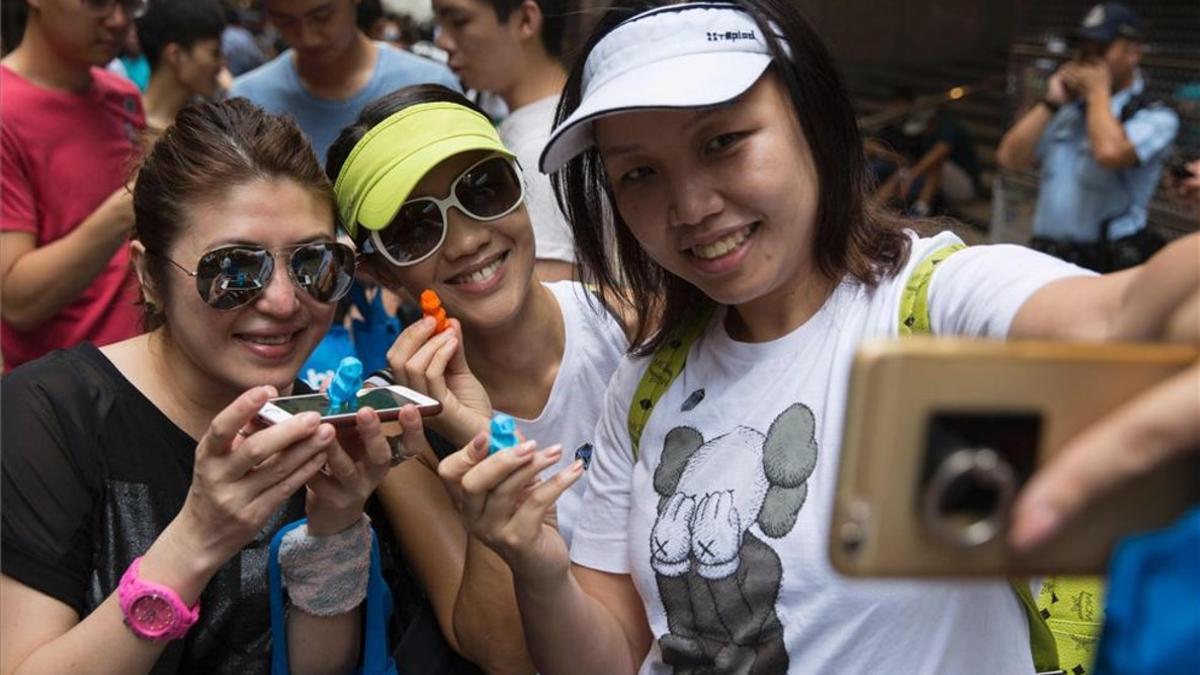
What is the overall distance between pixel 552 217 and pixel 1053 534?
2627mm

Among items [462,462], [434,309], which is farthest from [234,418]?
[434,309]

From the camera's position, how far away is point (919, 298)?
5.76ft

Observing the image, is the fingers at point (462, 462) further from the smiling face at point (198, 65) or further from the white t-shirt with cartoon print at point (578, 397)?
the smiling face at point (198, 65)

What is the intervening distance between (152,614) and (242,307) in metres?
0.55

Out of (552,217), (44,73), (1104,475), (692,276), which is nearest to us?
(1104,475)

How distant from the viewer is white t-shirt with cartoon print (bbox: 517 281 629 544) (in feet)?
8.28

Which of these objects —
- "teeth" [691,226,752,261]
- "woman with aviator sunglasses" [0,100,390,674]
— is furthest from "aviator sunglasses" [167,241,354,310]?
"teeth" [691,226,752,261]

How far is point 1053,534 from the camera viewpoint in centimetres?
88

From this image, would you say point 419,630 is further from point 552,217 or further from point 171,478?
point 552,217

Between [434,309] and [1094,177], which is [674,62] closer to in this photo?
[434,309]

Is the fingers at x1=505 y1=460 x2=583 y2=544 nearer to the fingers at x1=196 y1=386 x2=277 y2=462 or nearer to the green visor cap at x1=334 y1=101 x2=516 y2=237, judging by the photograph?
the fingers at x1=196 y1=386 x2=277 y2=462

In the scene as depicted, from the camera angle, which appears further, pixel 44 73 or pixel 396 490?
pixel 44 73

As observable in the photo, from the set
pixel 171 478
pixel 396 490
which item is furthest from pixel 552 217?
pixel 171 478

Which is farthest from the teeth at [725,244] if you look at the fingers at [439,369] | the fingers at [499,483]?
the fingers at [439,369]
